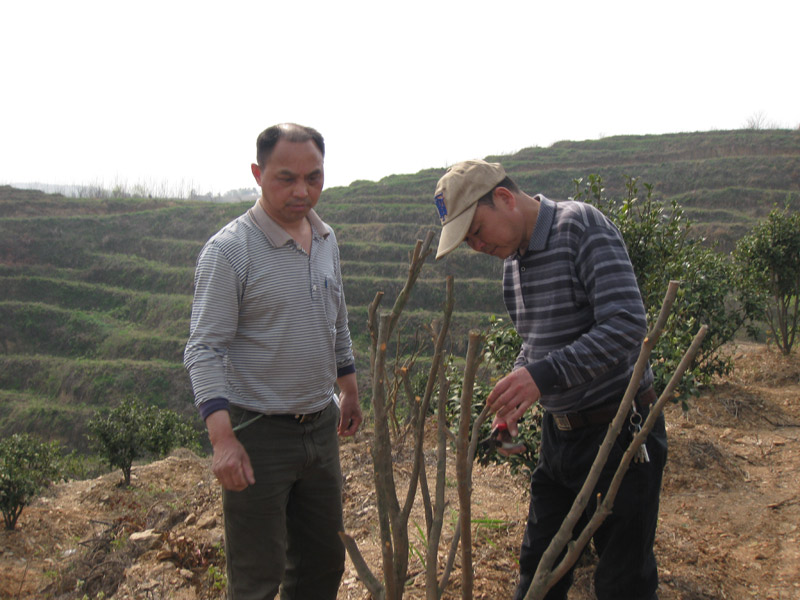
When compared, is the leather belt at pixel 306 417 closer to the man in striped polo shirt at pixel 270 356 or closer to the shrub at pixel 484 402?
the man in striped polo shirt at pixel 270 356

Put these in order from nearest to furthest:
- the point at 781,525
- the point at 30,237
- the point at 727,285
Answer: the point at 781,525 → the point at 727,285 → the point at 30,237

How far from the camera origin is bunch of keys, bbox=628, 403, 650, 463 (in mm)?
1508

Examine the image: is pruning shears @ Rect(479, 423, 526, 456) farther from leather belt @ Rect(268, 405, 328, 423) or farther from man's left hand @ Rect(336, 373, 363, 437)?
man's left hand @ Rect(336, 373, 363, 437)

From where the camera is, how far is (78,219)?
3148cm

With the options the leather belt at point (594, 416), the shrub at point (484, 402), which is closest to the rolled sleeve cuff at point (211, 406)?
the leather belt at point (594, 416)

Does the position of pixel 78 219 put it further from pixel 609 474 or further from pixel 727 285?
pixel 609 474

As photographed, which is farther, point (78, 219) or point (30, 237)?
point (78, 219)

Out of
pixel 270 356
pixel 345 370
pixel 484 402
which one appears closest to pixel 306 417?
pixel 270 356

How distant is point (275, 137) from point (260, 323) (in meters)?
0.57

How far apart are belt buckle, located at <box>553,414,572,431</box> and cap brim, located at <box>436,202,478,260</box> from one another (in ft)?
1.84

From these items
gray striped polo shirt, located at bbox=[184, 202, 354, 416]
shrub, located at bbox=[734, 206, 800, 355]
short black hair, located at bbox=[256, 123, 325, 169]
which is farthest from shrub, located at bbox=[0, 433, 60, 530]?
shrub, located at bbox=[734, 206, 800, 355]

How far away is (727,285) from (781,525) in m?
4.42

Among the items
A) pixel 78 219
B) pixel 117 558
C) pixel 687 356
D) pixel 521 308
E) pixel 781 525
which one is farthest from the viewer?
pixel 78 219

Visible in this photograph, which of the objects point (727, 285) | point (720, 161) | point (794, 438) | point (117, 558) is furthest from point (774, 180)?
point (117, 558)
